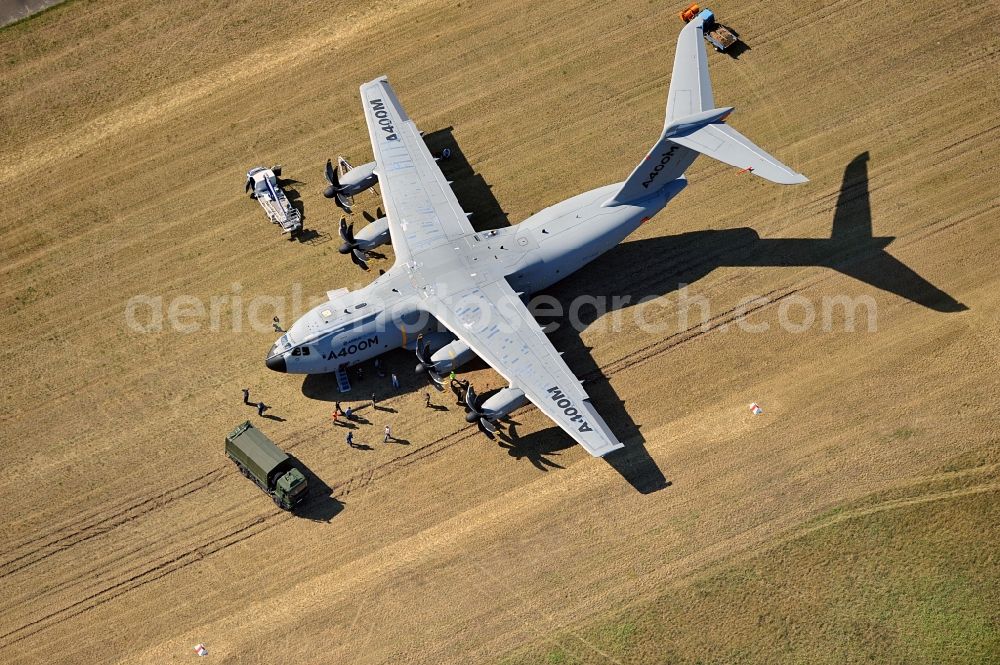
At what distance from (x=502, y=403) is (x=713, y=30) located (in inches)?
1190

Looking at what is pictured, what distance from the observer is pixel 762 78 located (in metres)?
52.6

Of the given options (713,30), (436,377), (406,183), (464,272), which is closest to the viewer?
(436,377)

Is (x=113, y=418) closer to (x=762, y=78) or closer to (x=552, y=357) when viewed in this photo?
(x=552, y=357)

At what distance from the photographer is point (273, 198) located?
1965 inches

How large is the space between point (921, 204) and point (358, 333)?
109 ft

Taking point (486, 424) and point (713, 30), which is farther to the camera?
point (713, 30)

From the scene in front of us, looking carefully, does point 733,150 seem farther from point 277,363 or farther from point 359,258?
point 277,363

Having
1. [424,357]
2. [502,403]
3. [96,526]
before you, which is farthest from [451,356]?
[96,526]

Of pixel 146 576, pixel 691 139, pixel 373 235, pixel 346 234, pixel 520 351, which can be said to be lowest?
pixel 146 576

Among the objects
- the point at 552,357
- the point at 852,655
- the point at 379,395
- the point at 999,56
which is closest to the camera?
the point at 852,655

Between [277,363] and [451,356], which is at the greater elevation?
[277,363]

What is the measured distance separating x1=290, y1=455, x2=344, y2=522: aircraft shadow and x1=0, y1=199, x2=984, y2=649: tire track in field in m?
0.49

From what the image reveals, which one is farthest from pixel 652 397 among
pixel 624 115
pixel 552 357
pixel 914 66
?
pixel 914 66

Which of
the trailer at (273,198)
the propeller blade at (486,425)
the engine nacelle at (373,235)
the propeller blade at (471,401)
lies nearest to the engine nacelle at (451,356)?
the propeller blade at (471,401)
